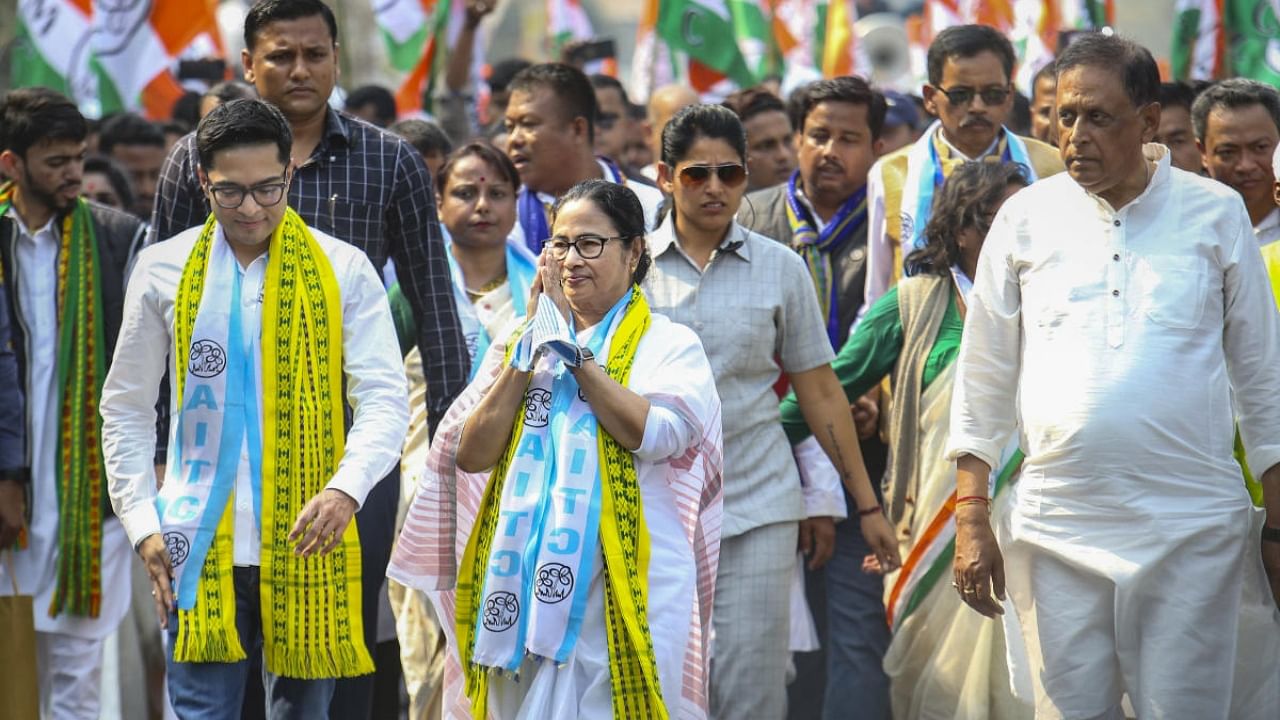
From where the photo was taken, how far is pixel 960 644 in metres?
6.41

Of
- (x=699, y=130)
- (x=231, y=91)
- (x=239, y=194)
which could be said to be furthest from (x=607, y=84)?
(x=239, y=194)

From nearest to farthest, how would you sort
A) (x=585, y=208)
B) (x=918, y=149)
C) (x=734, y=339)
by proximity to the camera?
(x=585, y=208) < (x=734, y=339) < (x=918, y=149)

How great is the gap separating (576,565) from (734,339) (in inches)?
60.1

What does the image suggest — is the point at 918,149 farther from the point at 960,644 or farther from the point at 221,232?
the point at 221,232

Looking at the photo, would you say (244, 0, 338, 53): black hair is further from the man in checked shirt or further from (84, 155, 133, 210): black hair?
(84, 155, 133, 210): black hair

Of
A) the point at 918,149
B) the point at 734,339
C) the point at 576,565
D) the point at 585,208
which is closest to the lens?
the point at 576,565

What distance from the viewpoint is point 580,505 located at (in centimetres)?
496

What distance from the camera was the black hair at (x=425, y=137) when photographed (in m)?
8.38

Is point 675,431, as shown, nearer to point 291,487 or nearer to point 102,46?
point 291,487

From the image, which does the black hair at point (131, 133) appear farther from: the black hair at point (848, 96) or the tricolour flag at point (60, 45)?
the black hair at point (848, 96)

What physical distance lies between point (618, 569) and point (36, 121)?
334cm

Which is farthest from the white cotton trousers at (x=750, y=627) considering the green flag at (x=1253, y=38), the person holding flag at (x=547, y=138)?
the green flag at (x=1253, y=38)

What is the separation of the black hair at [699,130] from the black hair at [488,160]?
41.3 inches

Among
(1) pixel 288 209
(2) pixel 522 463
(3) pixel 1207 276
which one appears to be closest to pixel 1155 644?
(3) pixel 1207 276
